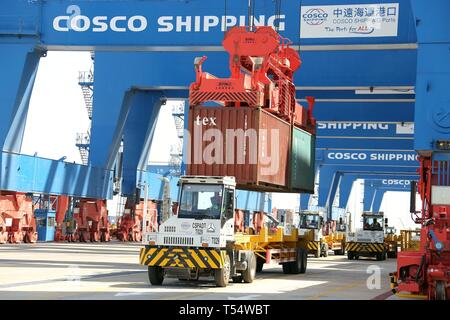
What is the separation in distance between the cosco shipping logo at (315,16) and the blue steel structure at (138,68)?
0.29 meters

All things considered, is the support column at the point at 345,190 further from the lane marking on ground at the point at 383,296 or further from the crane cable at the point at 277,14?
the lane marking on ground at the point at 383,296

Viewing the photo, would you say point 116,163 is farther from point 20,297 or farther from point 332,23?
point 20,297

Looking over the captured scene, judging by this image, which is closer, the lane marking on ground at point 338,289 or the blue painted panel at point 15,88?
the lane marking on ground at point 338,289

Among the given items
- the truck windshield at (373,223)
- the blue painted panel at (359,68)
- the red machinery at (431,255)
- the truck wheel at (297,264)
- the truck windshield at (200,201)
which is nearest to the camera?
the red machinery at (431,255)

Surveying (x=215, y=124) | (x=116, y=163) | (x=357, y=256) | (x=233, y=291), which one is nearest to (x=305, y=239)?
(x=215, y=124)

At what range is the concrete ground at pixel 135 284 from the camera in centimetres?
1482

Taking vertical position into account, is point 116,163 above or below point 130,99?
below

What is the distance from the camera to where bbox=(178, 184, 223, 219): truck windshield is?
56.5ft

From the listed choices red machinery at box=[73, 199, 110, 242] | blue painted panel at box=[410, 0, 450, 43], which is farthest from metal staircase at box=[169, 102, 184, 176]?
blue painted panel at box=[410, 0, 450, 43]

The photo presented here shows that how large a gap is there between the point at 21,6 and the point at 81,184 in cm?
1225

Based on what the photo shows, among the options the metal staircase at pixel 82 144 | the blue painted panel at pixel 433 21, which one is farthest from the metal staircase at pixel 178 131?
the blue painted panel at pixel 433 21

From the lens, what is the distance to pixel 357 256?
126 ft

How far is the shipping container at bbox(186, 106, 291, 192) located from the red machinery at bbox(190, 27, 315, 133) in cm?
30
